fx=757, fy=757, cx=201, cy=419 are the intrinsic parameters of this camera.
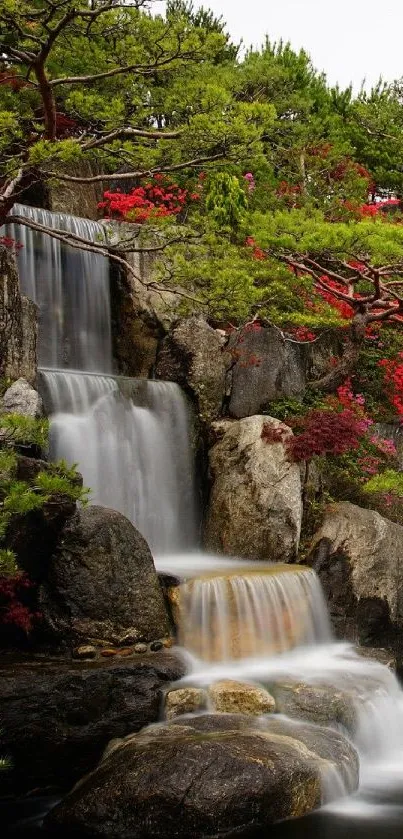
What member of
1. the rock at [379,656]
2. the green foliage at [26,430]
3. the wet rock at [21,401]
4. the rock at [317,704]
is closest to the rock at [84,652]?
the rock at [317,704]

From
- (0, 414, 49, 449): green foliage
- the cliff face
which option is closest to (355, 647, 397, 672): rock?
(0, 414, 49, 449): green foliage

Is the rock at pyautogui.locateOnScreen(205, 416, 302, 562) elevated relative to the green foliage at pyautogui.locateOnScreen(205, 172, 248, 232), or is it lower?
lower

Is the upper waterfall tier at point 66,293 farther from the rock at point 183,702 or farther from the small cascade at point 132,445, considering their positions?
the rock at point 183,702

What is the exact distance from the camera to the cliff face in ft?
31.6

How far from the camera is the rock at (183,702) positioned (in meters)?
7.30

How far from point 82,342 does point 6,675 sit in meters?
7.53

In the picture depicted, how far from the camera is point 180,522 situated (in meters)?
11.6

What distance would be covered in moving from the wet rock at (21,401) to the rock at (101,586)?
146 cm

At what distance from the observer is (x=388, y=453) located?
13.6m

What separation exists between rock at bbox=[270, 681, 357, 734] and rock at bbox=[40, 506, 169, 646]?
5.11 ft

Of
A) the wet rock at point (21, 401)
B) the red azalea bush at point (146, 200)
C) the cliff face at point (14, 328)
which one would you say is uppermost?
the red azalea bush at point (146, 200)

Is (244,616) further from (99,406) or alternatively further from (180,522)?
(99,406)

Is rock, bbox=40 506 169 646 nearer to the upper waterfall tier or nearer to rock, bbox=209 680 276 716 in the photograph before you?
rock, bbox=209 680 276 716

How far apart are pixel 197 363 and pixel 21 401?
408 centimetres
